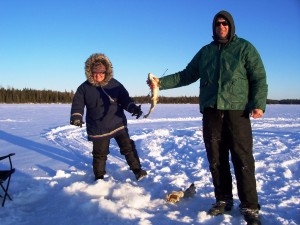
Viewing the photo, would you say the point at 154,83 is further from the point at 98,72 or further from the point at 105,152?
the point at 105,152

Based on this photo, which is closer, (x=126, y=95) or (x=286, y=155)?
(x=126, y=95)

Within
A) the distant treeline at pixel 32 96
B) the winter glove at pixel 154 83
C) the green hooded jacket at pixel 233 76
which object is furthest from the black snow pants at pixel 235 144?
the distant treeline at pixel 32 96

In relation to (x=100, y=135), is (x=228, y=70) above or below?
above

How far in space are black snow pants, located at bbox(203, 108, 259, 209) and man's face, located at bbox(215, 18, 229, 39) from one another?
76 centimetres

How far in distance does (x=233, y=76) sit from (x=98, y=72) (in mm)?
2274

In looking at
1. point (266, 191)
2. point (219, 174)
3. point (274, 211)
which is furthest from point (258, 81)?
point (266, 191)

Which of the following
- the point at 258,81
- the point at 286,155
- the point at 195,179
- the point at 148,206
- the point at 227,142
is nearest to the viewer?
the point at 258,81

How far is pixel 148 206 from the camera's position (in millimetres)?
3852

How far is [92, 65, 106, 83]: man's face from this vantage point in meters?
4.90

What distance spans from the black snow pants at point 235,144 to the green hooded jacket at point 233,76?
11 cm

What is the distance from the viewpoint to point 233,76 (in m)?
3.29

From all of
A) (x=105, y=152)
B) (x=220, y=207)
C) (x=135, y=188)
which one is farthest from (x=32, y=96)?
(x=220, y=207)

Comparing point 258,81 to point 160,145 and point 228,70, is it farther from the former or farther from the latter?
point 160,145

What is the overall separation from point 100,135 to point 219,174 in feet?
6.60
